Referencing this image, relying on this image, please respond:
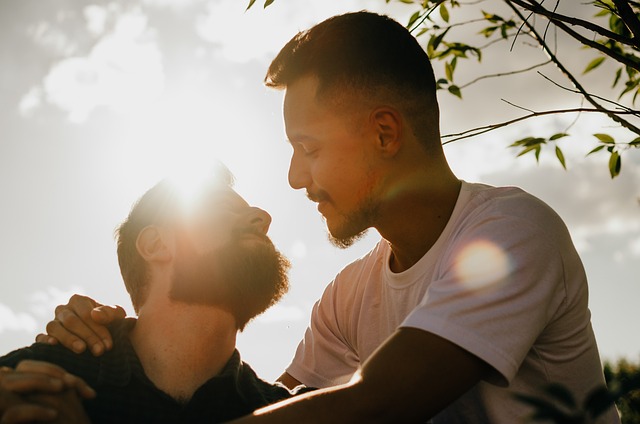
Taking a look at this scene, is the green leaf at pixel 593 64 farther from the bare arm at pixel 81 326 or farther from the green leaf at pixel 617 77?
the bare arm at pixel 81 326

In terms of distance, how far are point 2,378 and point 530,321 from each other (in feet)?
5.90

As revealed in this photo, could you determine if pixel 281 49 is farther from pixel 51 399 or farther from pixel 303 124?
pixel 51 399

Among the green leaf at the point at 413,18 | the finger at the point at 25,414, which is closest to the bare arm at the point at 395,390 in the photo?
the finger at the point at 25,414

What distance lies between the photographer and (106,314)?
2891mm

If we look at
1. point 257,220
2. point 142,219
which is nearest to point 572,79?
point 257,220

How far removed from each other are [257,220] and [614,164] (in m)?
1.81

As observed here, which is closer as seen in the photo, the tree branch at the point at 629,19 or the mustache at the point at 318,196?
the tree branch at the point at 629,19

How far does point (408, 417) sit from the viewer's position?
200 cm

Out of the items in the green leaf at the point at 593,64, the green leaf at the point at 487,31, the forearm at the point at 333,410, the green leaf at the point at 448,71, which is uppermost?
the green leaf at the point at 487,31

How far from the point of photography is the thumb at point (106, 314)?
2.84 metres

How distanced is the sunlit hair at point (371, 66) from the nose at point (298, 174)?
13.7 inches

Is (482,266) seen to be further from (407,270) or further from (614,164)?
(614,164)

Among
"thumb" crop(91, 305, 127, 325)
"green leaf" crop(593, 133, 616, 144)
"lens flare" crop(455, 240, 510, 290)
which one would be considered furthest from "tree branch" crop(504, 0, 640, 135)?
"thumb" crop(91, 305, 127, 325)

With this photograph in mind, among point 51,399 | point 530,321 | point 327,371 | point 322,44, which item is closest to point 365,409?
point 530,321
